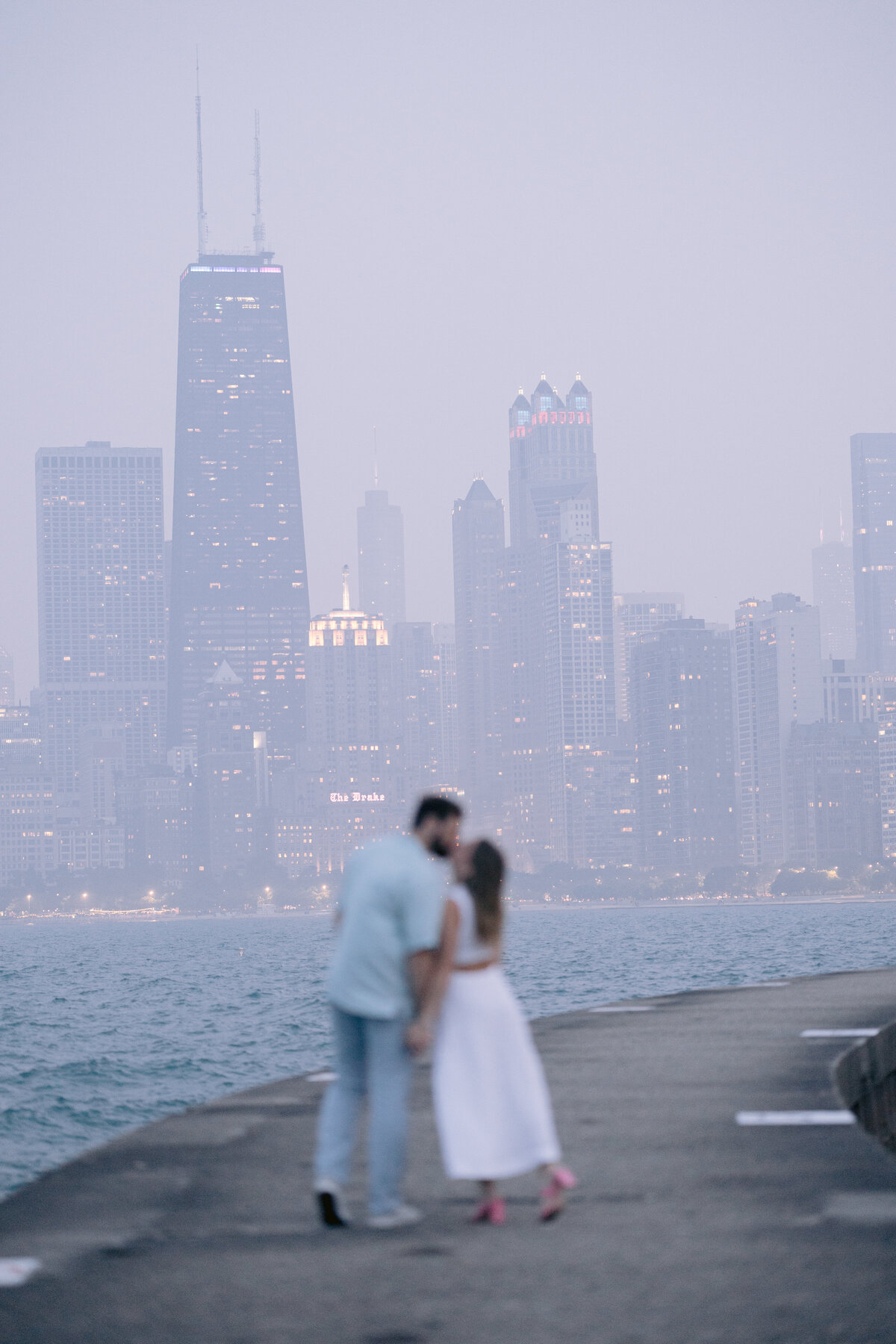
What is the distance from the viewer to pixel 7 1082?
35.7 meters

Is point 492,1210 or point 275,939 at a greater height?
point 492,1210

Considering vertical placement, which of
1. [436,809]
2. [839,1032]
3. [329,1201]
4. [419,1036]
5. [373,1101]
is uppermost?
[436,809]

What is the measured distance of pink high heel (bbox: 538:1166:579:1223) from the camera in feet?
25.8

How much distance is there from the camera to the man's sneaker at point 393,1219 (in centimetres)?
803

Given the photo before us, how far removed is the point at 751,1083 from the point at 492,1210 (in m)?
4.96

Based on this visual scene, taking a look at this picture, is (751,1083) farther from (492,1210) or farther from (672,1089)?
(492,1210)

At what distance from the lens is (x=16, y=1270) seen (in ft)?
24.2

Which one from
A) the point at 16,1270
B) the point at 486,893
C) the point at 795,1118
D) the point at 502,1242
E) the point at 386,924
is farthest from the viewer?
the point at 795,1118

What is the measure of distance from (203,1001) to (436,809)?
5647 cm

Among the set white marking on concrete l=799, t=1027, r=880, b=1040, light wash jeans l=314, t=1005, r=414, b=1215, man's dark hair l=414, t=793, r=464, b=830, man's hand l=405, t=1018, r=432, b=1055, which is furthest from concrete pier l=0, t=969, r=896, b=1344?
white marking on concrete l=799, t=1027, r=880, b=1040

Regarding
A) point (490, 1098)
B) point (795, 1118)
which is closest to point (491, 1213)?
point (490, 1098)

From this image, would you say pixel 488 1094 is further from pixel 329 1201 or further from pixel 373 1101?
pixel 329 1201

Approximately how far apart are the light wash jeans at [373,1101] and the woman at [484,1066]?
0.21m

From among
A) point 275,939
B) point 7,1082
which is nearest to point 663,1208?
point 7,1082
